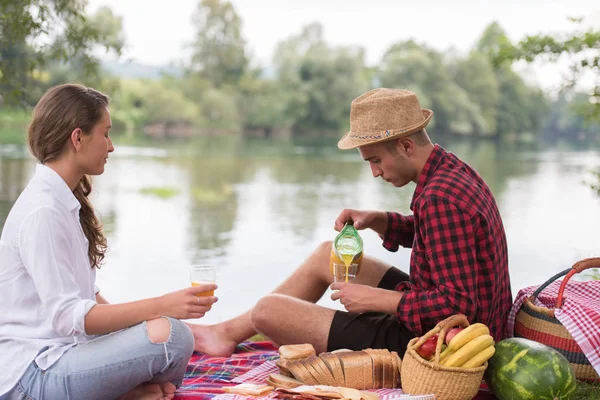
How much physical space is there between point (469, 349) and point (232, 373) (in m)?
1.13

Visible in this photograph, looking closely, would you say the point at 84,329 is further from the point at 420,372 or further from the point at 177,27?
the point at 177,27

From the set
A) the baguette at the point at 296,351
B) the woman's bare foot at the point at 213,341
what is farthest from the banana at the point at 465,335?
the woman's bare foot at the point at 213,341

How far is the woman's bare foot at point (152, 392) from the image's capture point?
2816 mm

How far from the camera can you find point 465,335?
276 centimetres

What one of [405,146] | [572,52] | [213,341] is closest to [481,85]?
[572,52]

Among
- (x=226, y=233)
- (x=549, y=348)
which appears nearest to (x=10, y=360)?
(x=549, y=348)

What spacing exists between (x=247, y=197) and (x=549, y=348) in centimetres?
1063

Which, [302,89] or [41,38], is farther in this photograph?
[302,89]

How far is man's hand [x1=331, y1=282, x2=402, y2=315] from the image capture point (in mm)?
2939

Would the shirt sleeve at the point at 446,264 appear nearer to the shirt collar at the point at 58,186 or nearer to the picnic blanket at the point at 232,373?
the picnic blanket at the point at 232,373

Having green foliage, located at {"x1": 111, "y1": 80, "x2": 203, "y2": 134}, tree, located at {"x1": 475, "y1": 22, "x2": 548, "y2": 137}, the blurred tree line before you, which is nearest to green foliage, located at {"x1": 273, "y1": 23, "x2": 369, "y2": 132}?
the blurred tree line

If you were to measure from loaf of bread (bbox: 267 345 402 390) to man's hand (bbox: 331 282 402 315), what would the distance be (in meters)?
0.19

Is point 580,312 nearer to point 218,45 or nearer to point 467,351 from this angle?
point 467,351

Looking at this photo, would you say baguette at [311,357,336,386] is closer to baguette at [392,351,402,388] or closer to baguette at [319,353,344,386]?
baguette at [319,353,344,386]
